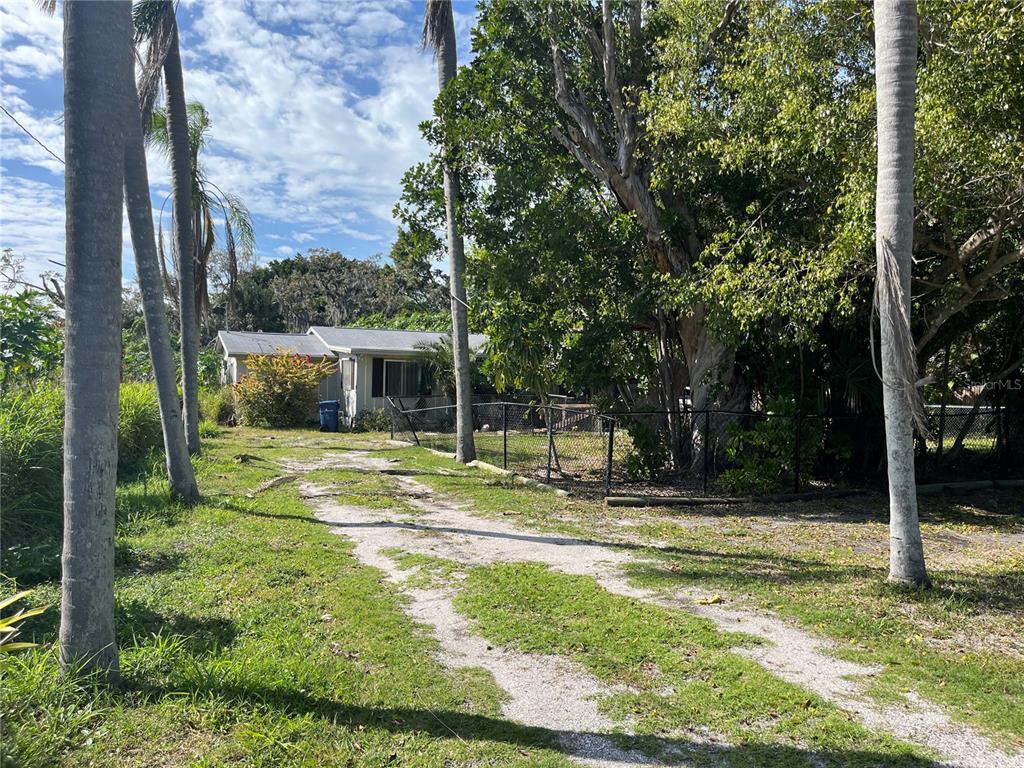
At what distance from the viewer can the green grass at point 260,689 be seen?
3.60 metres

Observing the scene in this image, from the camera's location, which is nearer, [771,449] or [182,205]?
[771,449]

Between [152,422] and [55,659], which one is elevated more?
[152,422]

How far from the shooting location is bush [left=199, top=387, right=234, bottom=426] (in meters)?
24.7

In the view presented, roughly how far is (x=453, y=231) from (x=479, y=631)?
32.9 ft

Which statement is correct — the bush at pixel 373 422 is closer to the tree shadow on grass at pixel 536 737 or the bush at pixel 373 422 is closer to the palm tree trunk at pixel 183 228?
the palm tree trunk at pixel 183 228

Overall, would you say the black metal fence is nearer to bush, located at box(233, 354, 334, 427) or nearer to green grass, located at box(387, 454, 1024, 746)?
green grass, located at box(387, 454, 1024, 746)

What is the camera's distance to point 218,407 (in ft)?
81.7

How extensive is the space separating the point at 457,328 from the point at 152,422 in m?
6.15

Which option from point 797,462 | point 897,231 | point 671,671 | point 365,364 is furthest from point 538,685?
point 365,364

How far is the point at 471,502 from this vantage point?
10.9m

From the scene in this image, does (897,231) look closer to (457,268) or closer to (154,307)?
(154,307)

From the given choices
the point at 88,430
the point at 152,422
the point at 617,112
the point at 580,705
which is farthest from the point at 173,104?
the point at 580,705

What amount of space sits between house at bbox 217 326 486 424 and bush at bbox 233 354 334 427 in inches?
43.9

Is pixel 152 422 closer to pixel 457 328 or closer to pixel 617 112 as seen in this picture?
pixel 457 328
